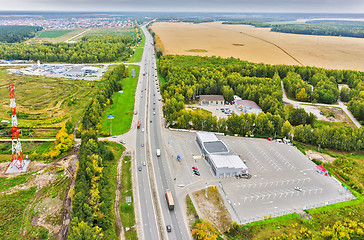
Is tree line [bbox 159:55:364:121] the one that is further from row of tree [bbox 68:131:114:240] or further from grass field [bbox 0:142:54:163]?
row of tree [bbox 68:131:114:240]

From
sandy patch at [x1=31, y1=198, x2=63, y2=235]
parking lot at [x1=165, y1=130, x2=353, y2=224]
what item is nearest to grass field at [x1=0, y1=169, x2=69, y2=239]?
sandy patch at [x1=31, y1=198, x2=63, y2=235]

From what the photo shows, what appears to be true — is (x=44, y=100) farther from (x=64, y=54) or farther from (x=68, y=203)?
(x=64, y=54)

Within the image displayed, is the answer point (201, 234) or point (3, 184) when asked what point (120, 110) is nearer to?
point (3, 184)

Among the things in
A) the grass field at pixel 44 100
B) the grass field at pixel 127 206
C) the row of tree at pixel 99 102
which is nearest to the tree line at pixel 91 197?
the grass field at pixel 127 206

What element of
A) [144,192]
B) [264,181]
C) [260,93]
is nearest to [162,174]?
[144,192]

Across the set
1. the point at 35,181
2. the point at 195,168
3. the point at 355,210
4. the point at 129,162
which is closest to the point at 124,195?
the point at 129,162

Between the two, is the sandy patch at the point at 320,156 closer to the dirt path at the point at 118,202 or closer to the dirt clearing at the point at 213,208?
the dirt clearing at the point at 213,208
